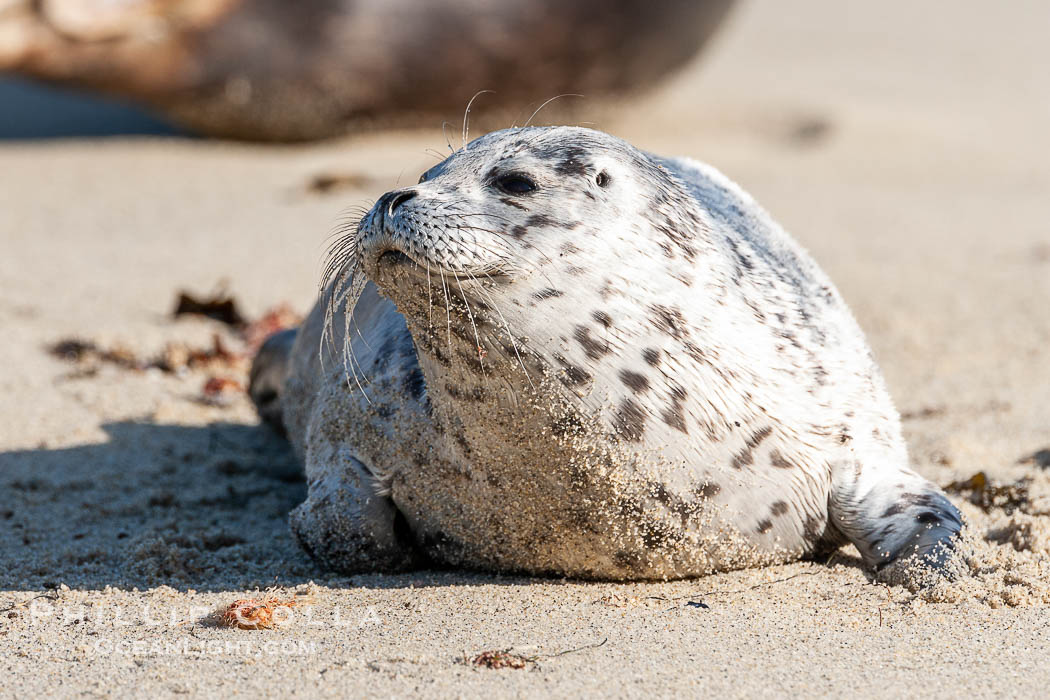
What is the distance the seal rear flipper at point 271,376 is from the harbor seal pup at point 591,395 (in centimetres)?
124

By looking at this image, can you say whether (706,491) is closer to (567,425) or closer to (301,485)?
(567,425)

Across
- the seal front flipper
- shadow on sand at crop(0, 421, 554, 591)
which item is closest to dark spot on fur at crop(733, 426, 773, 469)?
shadow on sand at crop(0, 421, 554, 591)

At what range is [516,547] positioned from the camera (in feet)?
10.7

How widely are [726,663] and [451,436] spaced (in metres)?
0.86

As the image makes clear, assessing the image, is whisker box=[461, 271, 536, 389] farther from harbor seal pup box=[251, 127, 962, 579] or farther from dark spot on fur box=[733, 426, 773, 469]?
dark spot on fur box=[733, 426, 773, 469]

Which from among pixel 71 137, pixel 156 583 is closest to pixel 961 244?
pixel 156 583

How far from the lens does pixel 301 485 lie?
4.48m

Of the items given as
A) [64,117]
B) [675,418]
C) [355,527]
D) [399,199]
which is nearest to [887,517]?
[675,418]

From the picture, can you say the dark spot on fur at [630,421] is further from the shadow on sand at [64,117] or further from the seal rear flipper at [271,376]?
the shadow on sand at [64,117]

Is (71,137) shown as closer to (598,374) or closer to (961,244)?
(961,244)

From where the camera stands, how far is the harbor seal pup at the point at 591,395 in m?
2.84

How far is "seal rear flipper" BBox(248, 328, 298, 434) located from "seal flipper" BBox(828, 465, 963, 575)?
2.29 m

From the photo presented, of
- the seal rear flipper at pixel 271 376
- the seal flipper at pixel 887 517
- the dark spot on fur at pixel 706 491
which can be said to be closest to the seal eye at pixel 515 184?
the dark spot on fur at pixel 706 491

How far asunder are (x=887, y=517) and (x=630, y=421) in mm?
805
